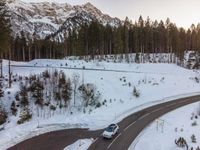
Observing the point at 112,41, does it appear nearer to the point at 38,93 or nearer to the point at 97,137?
the point at 38,93

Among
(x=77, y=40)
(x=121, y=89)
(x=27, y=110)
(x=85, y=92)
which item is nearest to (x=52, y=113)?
(x=27, y=110)

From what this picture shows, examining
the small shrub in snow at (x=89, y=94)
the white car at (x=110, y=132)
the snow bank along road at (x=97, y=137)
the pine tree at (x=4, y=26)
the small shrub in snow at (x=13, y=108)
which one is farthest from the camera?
the pine tree at (x=4, y=26)

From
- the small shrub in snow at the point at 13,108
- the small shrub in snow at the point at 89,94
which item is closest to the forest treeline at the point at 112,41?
the small shrub in snow at the point at 89,94

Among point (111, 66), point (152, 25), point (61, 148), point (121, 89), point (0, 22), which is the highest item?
point (152, 25)

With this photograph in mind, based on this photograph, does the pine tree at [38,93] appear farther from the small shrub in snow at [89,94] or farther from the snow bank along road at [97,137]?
the snow bank along road at [97,137]

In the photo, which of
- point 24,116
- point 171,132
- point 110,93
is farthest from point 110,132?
point 110,93

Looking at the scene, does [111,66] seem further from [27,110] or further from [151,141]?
[151,141]
